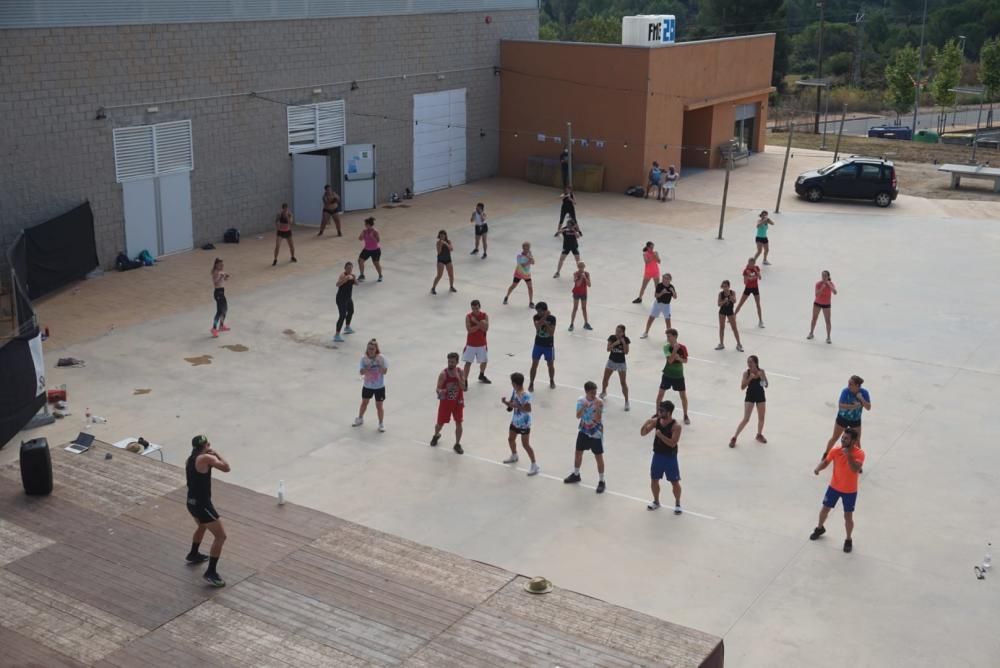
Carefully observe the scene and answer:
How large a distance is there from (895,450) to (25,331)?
40.5 ft

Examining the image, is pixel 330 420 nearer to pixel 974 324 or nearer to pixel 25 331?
pixel 25 331

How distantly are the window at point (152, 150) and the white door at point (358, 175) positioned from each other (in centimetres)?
544

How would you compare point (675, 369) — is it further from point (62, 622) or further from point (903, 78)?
point (903, 78)

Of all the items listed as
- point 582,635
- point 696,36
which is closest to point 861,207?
point 582,635

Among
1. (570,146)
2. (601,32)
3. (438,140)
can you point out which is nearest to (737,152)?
(570,146)

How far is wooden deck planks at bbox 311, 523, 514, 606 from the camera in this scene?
11.4m

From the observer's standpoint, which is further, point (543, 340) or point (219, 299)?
point (219, 299)

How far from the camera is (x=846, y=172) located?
3266 cm

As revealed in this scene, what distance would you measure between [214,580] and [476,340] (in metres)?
7.44

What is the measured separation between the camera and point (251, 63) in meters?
27.2

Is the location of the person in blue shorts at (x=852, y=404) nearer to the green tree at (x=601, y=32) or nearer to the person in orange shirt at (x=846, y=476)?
A: the person in orange shirt at (x=846, y=476)

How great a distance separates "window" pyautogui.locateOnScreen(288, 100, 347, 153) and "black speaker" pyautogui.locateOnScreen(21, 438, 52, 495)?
55.0ft

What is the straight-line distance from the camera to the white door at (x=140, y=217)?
81.9 feet

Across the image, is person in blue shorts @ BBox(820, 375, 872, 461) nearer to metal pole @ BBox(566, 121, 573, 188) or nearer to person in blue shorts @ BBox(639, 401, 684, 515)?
person in blue shorts @ BBox(639, 401, 684, 515)
